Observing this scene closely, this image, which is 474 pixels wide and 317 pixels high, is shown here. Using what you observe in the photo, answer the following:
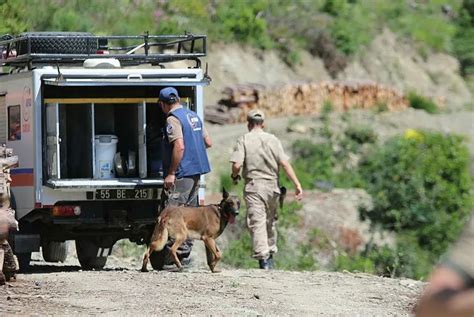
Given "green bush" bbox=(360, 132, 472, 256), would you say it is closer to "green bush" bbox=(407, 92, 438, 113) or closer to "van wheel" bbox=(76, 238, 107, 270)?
"van wheel" bbox=(76, 238, 107, 270)

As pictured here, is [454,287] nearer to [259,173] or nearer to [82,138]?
[82,138]

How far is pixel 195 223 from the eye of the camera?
13008 millimetres

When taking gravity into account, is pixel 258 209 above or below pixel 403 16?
below

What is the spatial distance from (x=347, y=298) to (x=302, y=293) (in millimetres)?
394

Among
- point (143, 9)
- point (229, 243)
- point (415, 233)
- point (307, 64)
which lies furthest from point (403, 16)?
point (229, 243)

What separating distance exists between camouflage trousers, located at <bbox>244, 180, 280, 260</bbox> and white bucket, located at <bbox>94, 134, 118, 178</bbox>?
1.71m

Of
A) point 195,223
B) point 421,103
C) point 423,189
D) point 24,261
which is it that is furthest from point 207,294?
point 421,103

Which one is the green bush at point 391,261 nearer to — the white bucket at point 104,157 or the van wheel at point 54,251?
the van wheel at point 54,251

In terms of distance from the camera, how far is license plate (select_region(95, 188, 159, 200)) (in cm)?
1368

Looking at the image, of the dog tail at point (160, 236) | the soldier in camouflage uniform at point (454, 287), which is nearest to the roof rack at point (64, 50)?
the dog tail at point (160, 236)

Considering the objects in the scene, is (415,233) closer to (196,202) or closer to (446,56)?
(196,202)

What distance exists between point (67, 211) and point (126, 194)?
0.62m

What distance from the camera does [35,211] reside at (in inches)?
547

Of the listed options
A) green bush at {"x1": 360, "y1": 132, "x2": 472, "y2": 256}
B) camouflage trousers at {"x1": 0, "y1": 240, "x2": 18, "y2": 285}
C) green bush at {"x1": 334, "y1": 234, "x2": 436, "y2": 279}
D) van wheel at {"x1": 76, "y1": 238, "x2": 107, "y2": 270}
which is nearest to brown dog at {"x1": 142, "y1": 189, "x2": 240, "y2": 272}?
camouflage trousers at {"x1": 0, "y1": 240, "x2": 18, "y2": 285}
